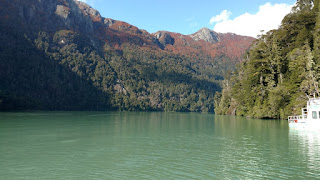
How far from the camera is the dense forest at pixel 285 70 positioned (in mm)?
61031

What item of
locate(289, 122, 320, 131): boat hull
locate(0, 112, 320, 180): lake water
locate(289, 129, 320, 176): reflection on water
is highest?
locate(289, 122, 320, 131): boat hull

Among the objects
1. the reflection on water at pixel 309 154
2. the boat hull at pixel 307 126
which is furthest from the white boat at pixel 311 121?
the reflection on water at pixel 309 154

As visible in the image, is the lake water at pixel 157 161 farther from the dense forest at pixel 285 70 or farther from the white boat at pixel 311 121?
the dense forest at pixel 285 70

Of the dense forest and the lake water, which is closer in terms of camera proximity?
the lake water

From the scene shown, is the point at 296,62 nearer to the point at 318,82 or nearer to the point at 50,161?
the point at 318,82

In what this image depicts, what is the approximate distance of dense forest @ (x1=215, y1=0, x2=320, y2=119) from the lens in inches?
2403

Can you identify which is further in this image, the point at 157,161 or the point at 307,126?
the point at 307,126

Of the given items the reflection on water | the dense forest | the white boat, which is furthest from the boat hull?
the dense forest

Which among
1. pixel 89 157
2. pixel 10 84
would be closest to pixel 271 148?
pixel 89 157

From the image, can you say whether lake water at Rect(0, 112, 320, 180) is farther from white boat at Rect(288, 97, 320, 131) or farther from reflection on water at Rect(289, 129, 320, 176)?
white boat at Rect(288, 97, 320, 131)

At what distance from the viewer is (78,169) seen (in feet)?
55.0

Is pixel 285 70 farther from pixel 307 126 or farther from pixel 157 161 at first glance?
pixel 157 161

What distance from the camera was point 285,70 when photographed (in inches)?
3009

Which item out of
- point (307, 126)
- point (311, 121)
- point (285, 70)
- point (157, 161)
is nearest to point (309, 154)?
point (157, 161)
